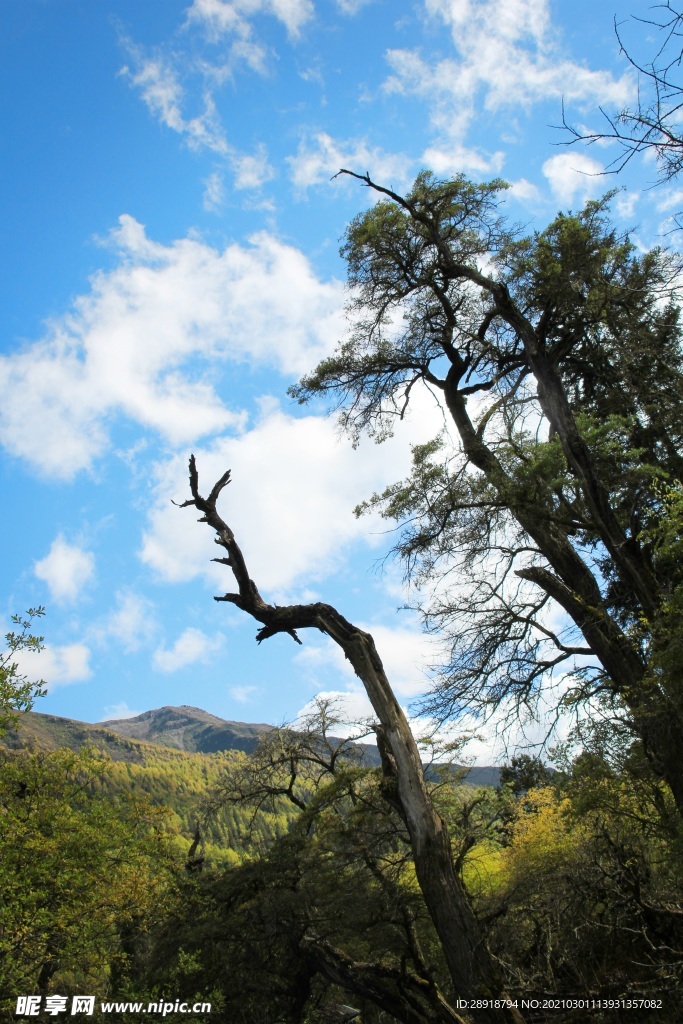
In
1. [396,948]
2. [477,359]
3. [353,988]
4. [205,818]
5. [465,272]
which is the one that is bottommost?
[396,948]

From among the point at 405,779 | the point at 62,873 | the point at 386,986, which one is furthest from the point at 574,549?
the point at 62,873

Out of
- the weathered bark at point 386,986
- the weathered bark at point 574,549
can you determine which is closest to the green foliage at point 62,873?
the weathered bark at point 386,986

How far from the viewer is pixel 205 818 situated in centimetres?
1409

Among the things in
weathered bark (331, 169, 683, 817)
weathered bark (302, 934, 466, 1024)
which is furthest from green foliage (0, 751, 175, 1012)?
weathered bark (331, 169, 683, 817)

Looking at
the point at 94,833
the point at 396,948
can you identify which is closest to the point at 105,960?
the point at 94,833

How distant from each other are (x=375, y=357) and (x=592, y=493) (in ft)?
18.6

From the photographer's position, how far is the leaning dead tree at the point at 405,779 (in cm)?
634

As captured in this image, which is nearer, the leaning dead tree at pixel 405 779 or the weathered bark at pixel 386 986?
the weathered bark at pixel 386 986

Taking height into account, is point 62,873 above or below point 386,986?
above

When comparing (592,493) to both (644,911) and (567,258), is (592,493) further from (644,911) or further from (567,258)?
(644,911)

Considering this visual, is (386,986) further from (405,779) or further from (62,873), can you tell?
(62,873)

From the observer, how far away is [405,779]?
7.64 m

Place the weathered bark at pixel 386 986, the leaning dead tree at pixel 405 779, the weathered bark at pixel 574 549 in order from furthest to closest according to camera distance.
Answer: the weathered bark at pixel 574 549, the leaning dead tree at pixel 405 779, the weathered bark at pixel 386 986

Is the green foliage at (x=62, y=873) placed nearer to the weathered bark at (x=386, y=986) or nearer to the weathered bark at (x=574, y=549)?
the weathered bark at (x=386, y=986)
